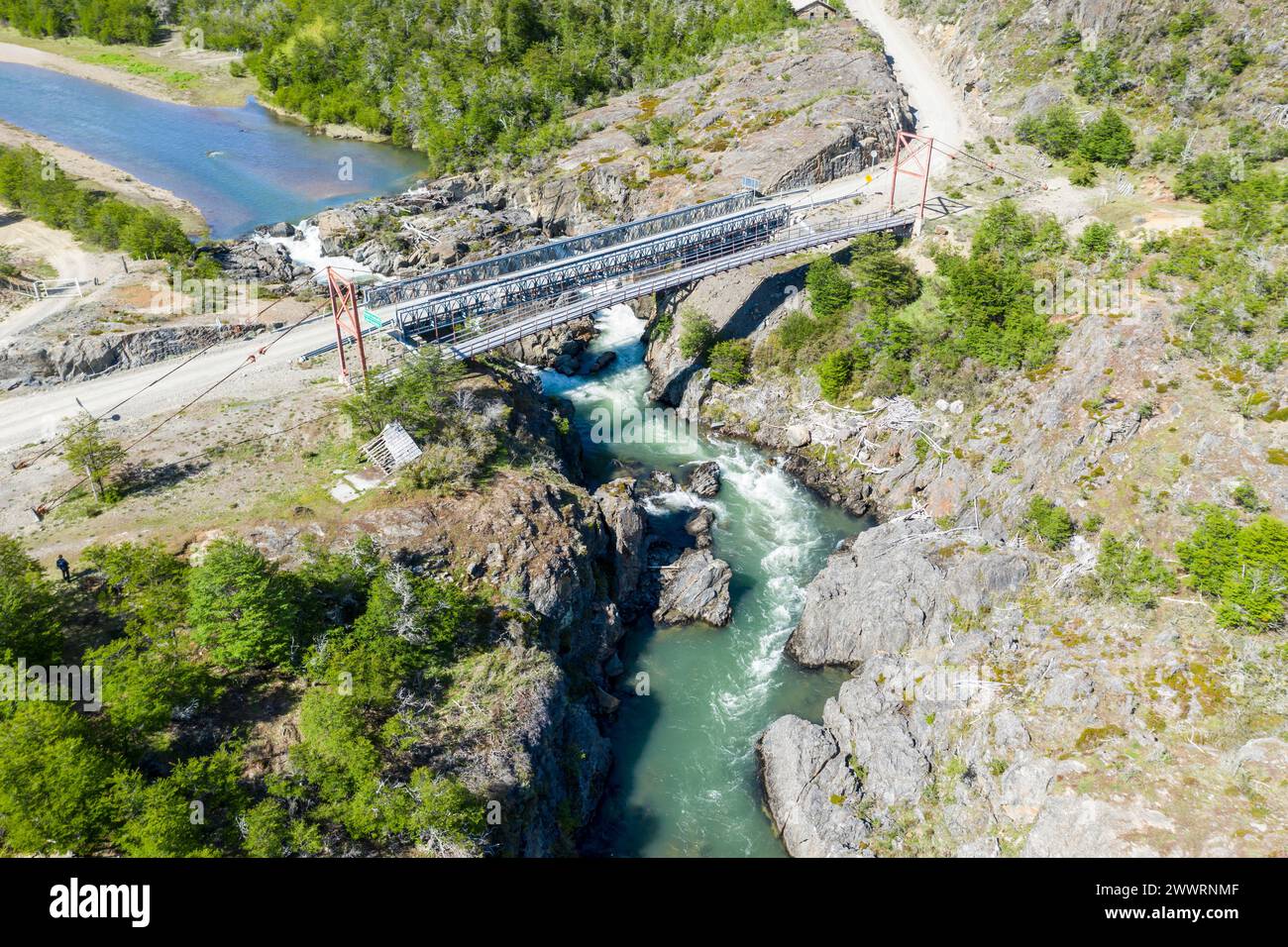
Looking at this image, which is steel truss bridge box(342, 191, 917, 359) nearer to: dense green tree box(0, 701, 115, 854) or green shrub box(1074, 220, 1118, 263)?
green shrub box(1074, 220, 1118, 263)

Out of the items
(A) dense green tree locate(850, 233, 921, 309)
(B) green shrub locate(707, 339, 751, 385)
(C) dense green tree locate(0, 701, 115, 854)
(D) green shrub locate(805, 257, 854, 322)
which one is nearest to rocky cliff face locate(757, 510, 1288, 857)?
(A) dense green tree locate(850, 233, 921, 309)

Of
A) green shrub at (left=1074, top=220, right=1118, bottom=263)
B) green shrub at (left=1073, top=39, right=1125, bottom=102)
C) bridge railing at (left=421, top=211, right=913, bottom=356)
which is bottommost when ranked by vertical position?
bridge railing at (left=421, top=211, right=913, bottom=356)

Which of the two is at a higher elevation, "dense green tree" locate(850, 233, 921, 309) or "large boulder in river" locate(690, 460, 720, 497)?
"dense green tree" locate(850, 233, 921, 309)

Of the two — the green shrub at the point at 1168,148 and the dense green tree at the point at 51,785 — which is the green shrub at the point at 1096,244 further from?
the dense green tree at the point at 51,785

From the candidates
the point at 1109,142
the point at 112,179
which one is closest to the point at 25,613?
the point at 112,179

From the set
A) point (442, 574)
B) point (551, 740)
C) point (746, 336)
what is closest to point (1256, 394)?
point (746, 336)

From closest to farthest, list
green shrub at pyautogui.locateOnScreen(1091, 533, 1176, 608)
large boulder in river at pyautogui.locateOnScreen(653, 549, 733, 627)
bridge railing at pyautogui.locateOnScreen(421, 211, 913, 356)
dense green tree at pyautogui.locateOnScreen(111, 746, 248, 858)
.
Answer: dense green tree at pyautogui.locateOnScreen(111, 746, 248, 858), green shrub at pyautogui.locateOnScreen(1091, 533, 1176, 608), large boulder in river at pyautogui.locateOnScreen(653, 549, 733, 627), bridge railing at pyautogui.locateOnScreen(421, 211, 913, 356)

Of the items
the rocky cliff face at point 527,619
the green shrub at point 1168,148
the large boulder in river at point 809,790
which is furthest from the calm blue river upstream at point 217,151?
the green shrub at point 1168,148
